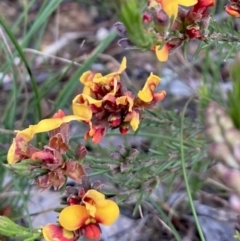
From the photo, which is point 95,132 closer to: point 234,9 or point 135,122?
point 135,122

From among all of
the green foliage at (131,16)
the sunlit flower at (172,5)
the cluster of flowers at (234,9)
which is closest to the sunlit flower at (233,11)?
the cluster of flowers at (234,9)

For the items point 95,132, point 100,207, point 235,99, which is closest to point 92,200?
point 100,207

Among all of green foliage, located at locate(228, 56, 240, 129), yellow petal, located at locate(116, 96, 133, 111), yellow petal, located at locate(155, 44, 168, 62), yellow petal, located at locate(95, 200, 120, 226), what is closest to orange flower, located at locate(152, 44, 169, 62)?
yellow petal, located at locate(155, 44, 168, 62)

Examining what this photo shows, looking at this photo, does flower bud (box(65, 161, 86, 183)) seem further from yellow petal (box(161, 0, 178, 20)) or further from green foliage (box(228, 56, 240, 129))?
green foliage (box(228, 56, 240, 129))

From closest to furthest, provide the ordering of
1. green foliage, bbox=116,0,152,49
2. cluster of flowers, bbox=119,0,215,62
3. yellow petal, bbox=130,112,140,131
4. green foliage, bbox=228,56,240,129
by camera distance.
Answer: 1. green foliage, bbox=228,56,240,129
2. green foliage, bbox=116,0,152,49
3. cluster of flowers, bbox=119,0,215,62
4. yellow petal, bbox=130,112,140,131

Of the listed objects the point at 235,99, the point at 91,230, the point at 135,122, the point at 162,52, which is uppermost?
the point at 235,99

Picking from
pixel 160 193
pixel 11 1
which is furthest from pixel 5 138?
pixel 11 1

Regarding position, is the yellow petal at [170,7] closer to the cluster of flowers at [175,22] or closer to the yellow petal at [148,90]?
the cluster of flowers at [175,22]
